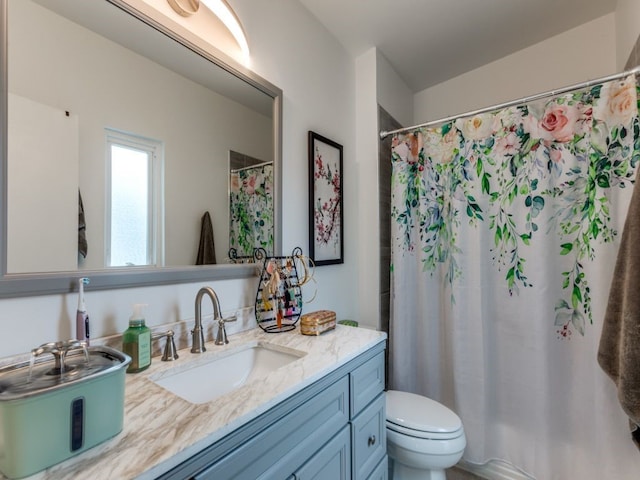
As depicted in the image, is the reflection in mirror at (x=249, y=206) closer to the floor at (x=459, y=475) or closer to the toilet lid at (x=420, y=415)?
the toilet lid at (x=420, y=415)

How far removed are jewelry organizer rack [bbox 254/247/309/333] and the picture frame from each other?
25cm

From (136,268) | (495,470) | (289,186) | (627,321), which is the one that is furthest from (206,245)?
(495,470)

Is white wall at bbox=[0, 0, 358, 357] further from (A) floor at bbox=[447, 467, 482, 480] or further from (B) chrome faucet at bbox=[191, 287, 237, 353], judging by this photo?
(A) floor at bbox=[447, 467, 482, 480]

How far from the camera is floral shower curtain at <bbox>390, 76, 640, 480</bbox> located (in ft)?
4.27

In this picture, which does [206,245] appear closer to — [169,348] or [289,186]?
[169,348]

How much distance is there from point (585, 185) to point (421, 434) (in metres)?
1.31

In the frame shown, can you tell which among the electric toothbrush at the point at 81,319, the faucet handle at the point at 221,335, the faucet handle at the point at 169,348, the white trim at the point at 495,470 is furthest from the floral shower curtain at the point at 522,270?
the electric toothbrush at the point at 81,319

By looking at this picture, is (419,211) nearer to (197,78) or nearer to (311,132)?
(311,132)

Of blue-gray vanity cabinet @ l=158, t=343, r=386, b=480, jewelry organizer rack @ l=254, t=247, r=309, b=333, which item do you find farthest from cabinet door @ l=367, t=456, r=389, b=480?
jewelry organizer rack @ l=254, t=247, r=309, b=333

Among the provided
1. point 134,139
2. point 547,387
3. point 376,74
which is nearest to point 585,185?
point 547,387

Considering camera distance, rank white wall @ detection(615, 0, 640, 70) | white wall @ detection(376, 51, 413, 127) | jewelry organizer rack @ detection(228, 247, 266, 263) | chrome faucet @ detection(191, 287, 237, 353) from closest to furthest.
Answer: chrome faucet @ detection(191, 287, 237, 353) < jewelry organizer rack @ detection(228, 247, 266, 263) < white wall @ detection(615, 0, 640, 70) < white wall @ detection(376, 51, 413, 127)

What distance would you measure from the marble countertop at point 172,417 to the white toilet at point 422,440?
0.57 m

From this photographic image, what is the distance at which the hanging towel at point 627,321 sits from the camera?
0.99 meters

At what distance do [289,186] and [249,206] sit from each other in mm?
258
